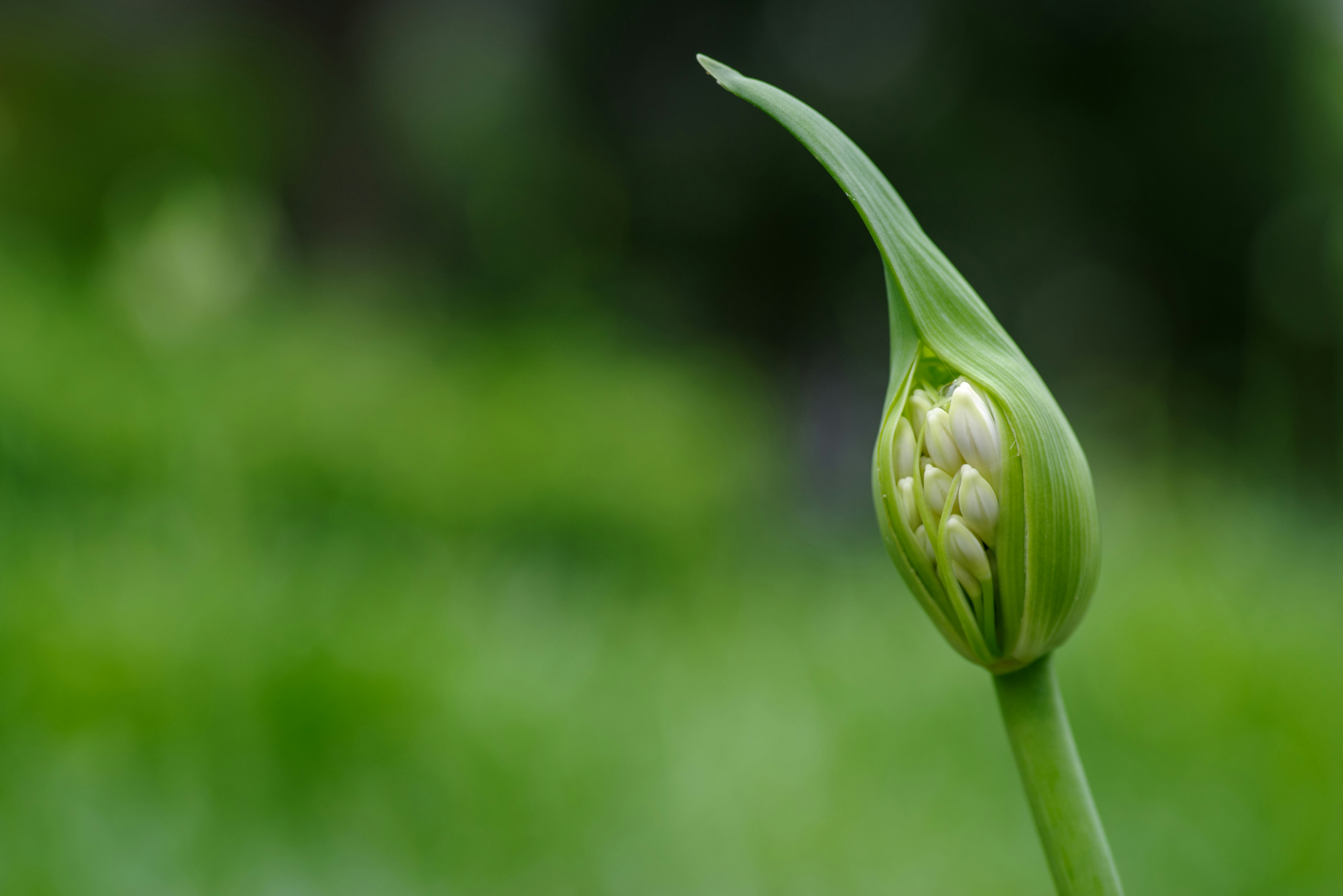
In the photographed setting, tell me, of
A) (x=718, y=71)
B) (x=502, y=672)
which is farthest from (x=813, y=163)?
(x=718, y=71)

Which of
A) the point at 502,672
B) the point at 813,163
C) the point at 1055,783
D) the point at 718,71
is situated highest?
the point at 813,163

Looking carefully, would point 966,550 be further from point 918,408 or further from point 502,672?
point 502,672

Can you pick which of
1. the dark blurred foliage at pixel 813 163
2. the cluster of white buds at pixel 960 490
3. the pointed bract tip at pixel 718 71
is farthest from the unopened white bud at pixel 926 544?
the dark blurred foliage at pixel 813 163

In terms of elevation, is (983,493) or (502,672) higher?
(983,493)

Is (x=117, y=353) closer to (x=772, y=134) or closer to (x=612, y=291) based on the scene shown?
(x=612, y=291)

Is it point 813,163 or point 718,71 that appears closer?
point 718,71

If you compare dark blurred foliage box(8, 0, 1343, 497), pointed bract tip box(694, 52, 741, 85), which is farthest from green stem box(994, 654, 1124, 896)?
dark blurred foliage box(8, 0, 1343, 497)

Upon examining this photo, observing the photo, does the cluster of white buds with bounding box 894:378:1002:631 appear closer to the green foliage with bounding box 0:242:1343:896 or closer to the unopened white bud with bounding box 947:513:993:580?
the unopened white bud with bounding box 947:513:993:580

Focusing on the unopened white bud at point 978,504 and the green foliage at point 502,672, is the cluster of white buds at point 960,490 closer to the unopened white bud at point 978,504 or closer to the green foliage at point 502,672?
the unopened white bud at point 978,504
